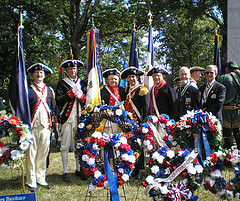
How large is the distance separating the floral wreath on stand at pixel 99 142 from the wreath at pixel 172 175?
36 centimetres

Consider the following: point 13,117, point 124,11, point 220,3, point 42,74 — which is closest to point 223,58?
point 220,3

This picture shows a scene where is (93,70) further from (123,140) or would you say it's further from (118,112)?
(123,140)

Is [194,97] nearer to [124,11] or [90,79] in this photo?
[90,79]

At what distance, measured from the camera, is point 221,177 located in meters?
3.55

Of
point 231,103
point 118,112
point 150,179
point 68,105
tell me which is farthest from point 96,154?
point 231,103

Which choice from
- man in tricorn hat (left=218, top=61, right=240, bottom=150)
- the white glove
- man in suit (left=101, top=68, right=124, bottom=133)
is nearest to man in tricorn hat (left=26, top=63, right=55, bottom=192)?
the white glove

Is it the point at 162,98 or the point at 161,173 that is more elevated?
the point at 162,98

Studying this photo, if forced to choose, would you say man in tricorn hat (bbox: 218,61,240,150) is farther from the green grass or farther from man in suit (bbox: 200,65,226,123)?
the green grass

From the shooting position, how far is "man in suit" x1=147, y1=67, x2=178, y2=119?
18.2 feet

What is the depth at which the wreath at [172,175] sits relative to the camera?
3.42 m

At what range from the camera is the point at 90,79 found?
558cm

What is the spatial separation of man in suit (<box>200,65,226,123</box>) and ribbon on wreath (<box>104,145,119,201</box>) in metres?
2.67

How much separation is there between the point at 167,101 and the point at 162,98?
0.13 m

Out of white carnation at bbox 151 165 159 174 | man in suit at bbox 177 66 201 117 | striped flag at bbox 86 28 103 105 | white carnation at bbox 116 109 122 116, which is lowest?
white carnation at bbox 151 165 159 174
